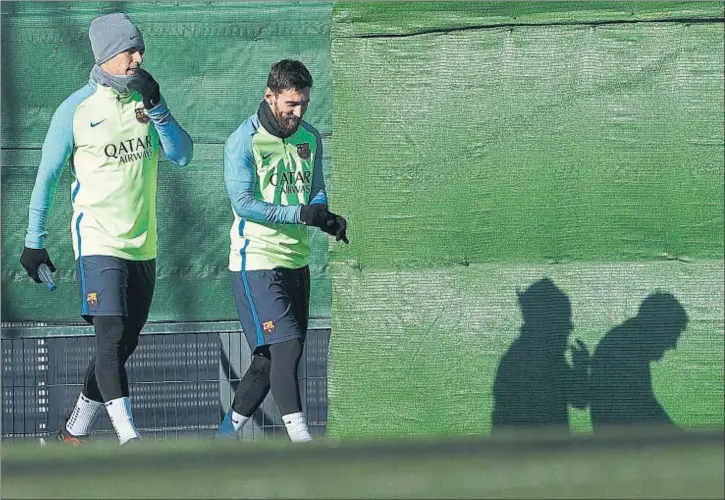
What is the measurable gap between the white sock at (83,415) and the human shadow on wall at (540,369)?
6.14 feet

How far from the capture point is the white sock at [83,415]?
17.2 ft

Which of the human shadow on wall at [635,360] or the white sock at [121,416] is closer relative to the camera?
the white sock at [121,416]

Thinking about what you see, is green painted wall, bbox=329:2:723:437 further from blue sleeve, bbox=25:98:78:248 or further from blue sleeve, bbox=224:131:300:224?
blue sleeve, bbox=25:98:78:248

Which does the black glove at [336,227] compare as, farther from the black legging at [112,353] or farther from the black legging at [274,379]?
the black legging at [112,353]

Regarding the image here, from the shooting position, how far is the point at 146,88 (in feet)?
17.0

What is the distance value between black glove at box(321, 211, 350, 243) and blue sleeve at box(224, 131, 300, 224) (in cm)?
15

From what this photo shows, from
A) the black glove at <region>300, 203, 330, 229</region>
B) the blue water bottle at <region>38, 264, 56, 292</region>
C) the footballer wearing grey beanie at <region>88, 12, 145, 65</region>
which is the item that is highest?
the footballer wearing grey beanie at <region>88, 12, 145, 65</region>

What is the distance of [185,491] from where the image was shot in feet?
11.5

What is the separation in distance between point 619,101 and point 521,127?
48cm

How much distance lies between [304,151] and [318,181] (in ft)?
0.50

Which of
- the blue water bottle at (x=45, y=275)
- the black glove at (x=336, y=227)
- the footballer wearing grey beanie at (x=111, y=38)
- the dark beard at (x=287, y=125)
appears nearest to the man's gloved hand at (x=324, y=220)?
the black glove at (x=336, y=227)

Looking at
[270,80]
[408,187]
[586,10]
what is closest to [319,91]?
[270,80]

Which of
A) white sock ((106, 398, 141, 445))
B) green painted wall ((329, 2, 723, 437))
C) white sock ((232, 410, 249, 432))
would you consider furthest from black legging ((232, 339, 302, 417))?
white sock ((106, 398, 141, 445))

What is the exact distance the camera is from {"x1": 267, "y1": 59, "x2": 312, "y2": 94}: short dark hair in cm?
528
